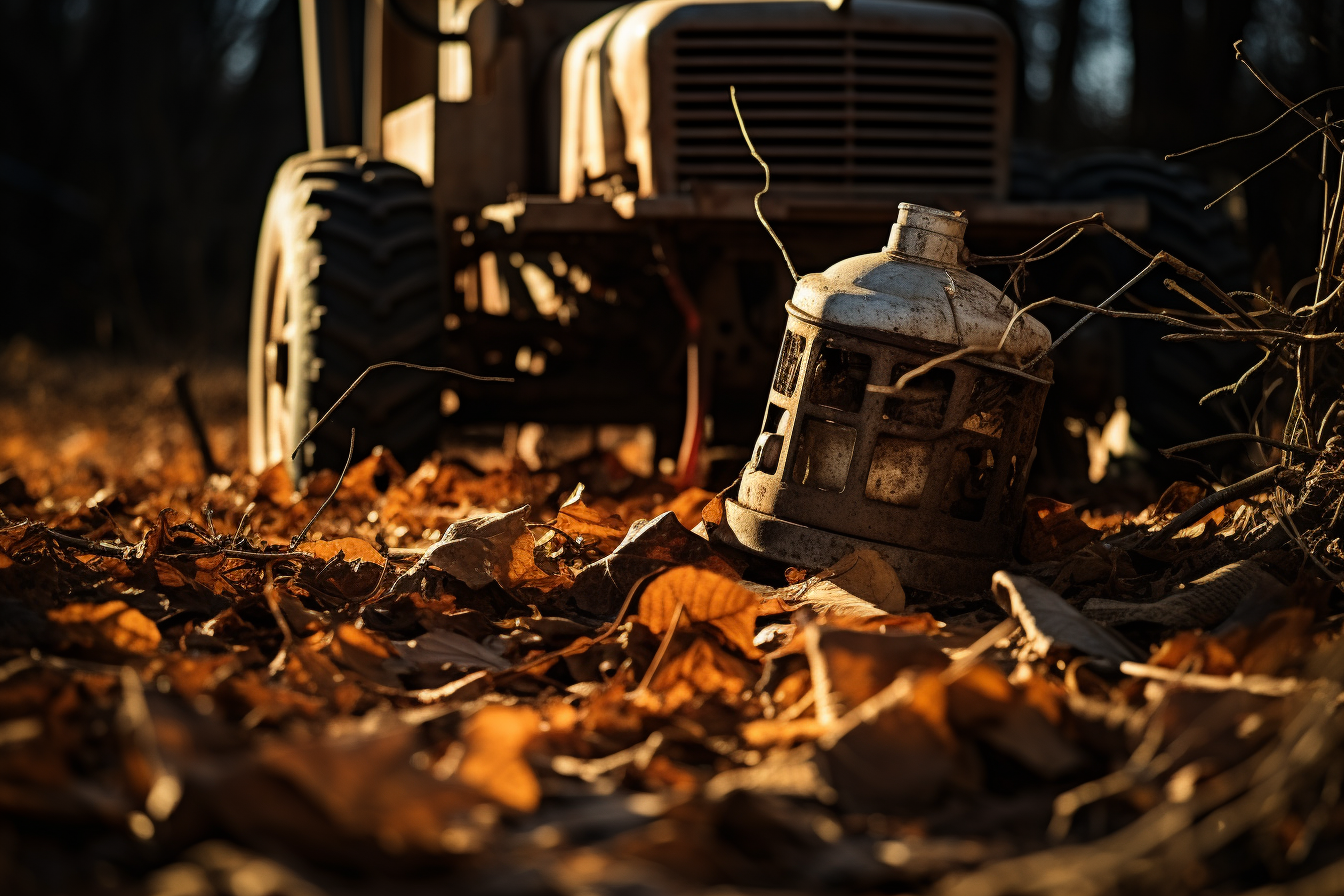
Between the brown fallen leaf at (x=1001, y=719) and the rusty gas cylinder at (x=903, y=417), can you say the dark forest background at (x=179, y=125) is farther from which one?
the brown fallen leaf at (x=1001, y=719)

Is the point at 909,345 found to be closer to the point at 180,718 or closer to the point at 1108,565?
the point at 1108,565

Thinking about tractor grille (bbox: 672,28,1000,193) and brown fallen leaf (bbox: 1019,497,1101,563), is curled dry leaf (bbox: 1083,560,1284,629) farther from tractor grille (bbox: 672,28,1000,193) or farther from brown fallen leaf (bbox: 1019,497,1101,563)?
tractor grille (bbox: 672,28,1000,193)

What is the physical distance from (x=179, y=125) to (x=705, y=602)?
59.3 feet

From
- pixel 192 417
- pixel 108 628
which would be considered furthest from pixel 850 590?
pixel 192 417

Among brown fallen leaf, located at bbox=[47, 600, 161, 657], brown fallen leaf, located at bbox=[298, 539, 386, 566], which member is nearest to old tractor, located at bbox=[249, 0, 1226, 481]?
brown fallen leaf, located at bbox=[298, 539, 386, 566]

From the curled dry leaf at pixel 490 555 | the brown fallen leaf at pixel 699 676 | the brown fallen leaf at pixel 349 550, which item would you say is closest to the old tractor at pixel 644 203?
the brown fallen leaf at pixel 349 550

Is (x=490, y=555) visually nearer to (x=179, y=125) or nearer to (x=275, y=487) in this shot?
(x=275, y=487)

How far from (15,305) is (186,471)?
35.5ft

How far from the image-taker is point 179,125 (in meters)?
18.3

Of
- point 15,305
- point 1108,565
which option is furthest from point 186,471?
point 15,305

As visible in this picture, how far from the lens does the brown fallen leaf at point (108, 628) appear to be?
1935mm

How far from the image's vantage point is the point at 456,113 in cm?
459

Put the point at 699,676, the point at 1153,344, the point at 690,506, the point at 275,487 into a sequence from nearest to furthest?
1. the point at 699,676
2. the point at 690,506
3. the point at 275,487
4. the point at 1153,344

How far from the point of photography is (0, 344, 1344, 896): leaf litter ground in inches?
50.9
